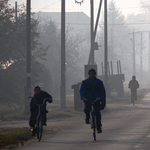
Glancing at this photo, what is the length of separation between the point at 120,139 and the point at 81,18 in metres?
152

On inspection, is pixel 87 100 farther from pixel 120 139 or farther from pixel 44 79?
pixel 44 79

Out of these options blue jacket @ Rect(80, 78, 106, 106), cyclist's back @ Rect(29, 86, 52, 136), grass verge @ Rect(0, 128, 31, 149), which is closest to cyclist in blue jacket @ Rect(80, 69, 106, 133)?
blue jacket @ Rect(80, 78, 106, 106)

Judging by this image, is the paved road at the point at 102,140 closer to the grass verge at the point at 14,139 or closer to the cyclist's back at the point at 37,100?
the grass verge at the point at 14,139

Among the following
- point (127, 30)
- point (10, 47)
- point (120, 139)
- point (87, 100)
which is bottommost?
point (120, 139)

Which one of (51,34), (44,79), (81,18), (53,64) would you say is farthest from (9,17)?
(81,18)

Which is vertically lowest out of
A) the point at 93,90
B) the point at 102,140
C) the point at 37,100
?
the point at 102,140

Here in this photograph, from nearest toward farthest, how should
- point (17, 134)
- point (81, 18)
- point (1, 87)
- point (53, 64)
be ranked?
1. point (17, 134)
2. point (1, 87)
3. point (53, 64)
4. point (81, 18)

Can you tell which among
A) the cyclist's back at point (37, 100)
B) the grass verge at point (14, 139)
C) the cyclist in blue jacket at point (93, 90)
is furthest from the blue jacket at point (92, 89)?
the grass verge at point (14, 139)

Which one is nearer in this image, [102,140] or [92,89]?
[92,89]

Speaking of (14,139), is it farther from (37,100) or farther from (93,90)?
(93,90)

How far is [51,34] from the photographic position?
225ft

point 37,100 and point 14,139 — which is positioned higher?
point 37,100

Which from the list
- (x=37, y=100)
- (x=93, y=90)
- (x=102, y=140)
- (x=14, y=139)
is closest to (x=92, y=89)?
(x=93, y=90)

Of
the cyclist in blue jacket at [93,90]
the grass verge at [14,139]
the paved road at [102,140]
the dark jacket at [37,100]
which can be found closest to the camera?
the paved road at [102,140]
